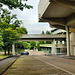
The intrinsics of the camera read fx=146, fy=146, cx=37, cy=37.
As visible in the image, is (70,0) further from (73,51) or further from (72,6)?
(73,51)

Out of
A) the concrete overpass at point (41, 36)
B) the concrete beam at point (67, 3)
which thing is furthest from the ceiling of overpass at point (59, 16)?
the concrete overpass at point (41, 36)

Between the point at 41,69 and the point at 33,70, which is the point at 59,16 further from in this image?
the point at 33,70

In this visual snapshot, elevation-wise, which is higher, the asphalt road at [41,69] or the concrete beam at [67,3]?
the concrete beam at [67,3]

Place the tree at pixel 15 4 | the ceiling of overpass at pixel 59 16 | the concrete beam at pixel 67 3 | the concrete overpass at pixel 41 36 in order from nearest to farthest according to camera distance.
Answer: the tree at pixel 15 4 < the concrete beam at pixel 67 3 < the ceiling of overpass at pixel 59 16 < the concrete overpass at pixel 41 36

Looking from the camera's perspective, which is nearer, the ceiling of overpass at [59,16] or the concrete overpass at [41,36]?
the ceiling of overpass at [59,16]

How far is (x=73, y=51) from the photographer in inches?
1865

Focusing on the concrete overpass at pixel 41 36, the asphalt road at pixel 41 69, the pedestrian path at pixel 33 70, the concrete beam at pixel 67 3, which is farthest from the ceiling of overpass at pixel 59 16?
the pedestrian path at pixel 33 70

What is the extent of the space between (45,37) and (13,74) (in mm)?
43926

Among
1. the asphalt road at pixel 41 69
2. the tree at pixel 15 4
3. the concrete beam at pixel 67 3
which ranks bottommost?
the asphalt road at pixel 41 69

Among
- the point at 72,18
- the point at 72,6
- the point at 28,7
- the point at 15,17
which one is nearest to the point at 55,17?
the point at 72,18

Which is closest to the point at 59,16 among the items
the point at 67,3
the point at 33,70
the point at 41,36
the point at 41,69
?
the point at 67,3

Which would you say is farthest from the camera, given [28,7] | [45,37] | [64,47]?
[64,47]

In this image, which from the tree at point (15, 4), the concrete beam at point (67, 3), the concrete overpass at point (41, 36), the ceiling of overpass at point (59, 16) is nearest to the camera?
the tree at point (15, 4)

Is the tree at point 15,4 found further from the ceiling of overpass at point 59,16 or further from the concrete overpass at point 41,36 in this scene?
the concrete overpass at point 41,36
